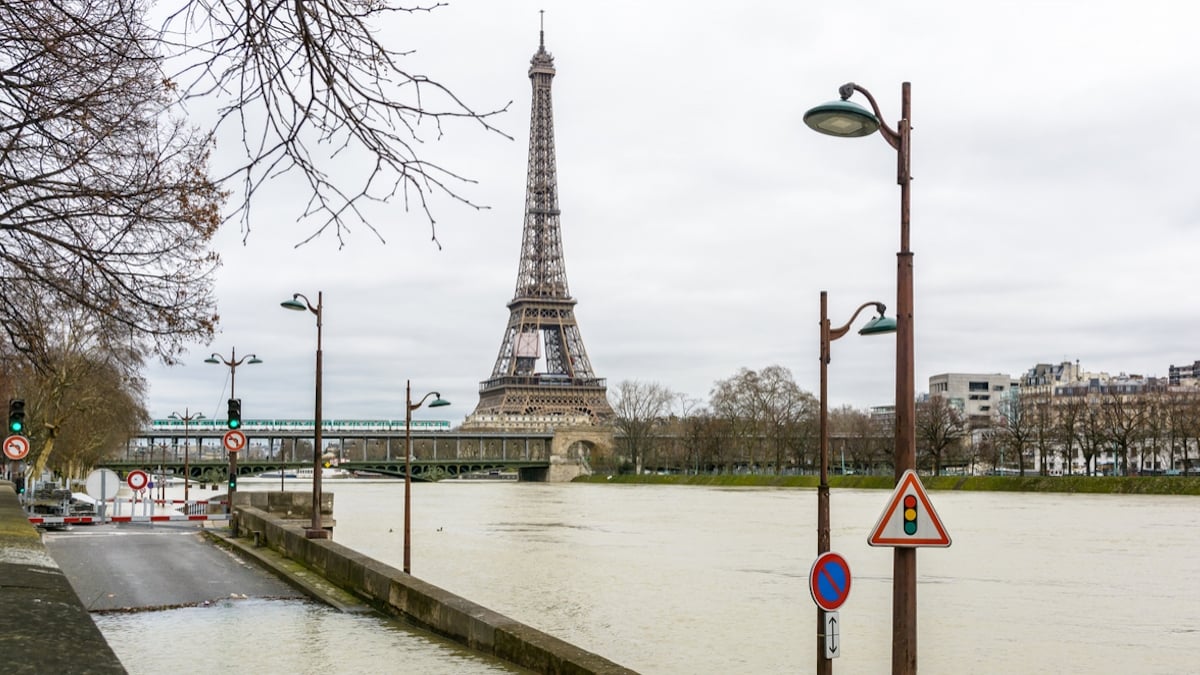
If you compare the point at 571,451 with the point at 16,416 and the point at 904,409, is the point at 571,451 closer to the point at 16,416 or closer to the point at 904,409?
the point at 16,416

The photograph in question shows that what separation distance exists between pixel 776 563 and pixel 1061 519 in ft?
80.6

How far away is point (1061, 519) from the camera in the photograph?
2128 inches

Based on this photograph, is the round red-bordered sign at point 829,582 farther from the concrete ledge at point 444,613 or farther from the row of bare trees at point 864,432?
the row of bare trees at point 864,432

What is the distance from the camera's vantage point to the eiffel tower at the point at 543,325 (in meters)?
148

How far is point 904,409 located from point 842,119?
8.04 ft

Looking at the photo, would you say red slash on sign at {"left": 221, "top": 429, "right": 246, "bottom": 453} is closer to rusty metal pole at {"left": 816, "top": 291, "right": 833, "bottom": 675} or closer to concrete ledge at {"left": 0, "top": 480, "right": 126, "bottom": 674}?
rusty metal pole at {"left": 816, "top": 291, "right": 833, "bottom": 675}

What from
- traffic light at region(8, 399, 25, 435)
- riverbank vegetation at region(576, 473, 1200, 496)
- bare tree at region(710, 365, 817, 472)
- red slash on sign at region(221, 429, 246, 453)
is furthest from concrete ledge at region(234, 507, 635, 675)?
bare tree at region(710, 365, 817, 472)

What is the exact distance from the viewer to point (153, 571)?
2091 centimetres

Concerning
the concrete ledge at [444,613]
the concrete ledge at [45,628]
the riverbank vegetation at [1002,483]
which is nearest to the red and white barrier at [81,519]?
the concrete ledge at [444,613]

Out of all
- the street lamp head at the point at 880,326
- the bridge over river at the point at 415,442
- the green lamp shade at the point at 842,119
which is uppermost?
the green lamp shade at the point at 842,119

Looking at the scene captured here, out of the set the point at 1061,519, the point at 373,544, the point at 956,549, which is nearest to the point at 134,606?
the point at 373,544

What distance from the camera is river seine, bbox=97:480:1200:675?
1631 cm

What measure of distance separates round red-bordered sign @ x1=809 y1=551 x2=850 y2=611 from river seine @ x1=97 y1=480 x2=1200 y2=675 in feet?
10.3

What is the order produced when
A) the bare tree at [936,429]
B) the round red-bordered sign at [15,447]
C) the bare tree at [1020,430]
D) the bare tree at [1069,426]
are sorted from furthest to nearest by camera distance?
1. the bare tree at [1020,430]
2. the bare tree at [936,429]
3. the bare tree at [1069,426]
4. the round red-bordered sign at [15,447]
